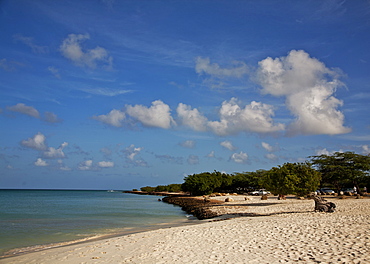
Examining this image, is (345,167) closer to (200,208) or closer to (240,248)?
(200,208)

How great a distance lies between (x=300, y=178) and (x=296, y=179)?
0.76 metres

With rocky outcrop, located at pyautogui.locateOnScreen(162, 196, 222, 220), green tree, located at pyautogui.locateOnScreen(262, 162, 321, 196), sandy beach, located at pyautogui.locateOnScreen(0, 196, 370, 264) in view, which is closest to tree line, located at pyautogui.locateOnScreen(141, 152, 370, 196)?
green tree, located at pyautogui.locateOnScreen(262, 162, 321, 196)

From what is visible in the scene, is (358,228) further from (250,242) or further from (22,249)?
(22,249)

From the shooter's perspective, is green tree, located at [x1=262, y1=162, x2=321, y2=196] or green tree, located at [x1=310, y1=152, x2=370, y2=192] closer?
green tree, located at [x1=262, y1=162, x2=321, y2=196]

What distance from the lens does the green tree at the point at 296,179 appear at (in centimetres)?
3441

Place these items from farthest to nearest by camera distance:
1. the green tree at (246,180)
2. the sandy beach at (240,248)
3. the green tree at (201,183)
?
the green tree at (246,180)
the green tree at (201,183)
the sandy beach at (240,248)

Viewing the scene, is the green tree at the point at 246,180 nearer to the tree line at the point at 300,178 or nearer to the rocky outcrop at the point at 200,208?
the tree line at the point at 300,178

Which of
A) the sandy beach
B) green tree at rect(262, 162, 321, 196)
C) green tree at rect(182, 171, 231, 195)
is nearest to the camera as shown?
the sandy beach

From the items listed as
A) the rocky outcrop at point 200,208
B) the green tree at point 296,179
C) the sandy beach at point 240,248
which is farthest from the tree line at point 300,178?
the sandy beach at point 240,248

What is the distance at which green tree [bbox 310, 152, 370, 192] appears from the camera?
2222 inches

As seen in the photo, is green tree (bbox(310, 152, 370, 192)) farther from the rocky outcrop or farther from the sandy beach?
the sandy beach

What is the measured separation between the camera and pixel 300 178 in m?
34.9

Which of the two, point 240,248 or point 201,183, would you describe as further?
point 201,183

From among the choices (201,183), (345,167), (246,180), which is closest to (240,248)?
(345,167)
